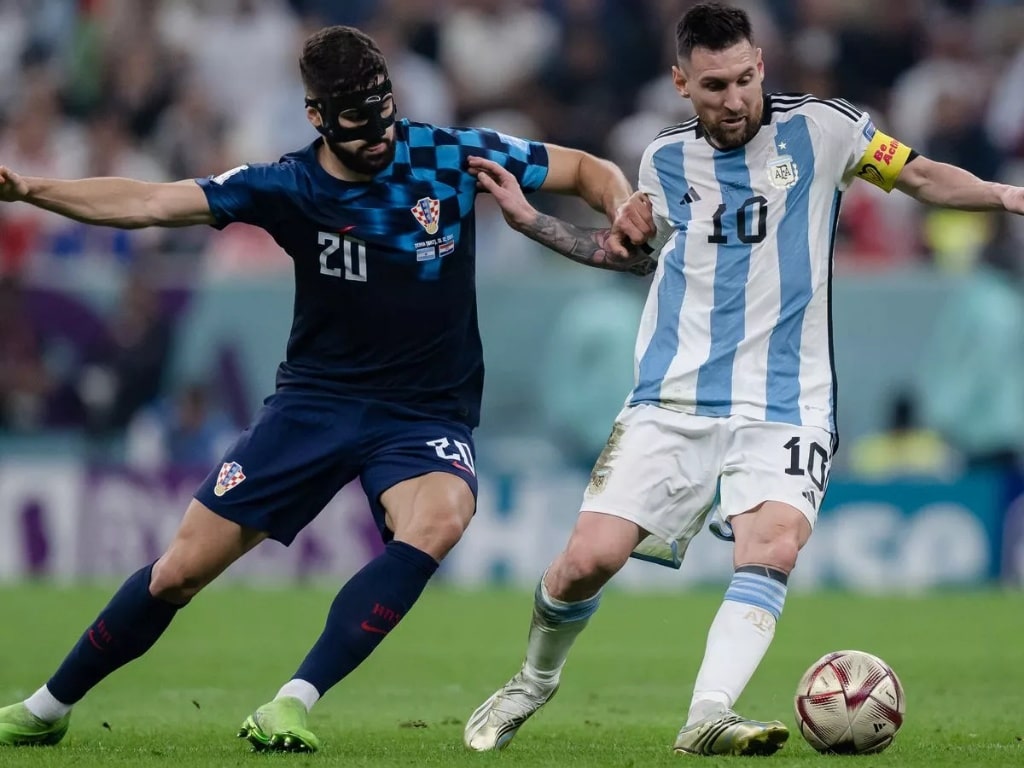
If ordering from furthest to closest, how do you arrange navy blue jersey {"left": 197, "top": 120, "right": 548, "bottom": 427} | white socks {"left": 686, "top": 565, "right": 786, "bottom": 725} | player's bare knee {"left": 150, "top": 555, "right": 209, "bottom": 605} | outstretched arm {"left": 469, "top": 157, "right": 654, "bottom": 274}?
1. outstretched arm {"left": 469, "top": 157, "right": 654, "bottom": 274}
2. navy blue jersey {"left": 197, "top": 120, "right": 548, "bottom": 427}
3. player's bare knee {"left": 150, "top": 555, "right": 209, "bottom": 605}
4. white socks {"left": 686, "top": 565, "right": 786, "bottom": 725}

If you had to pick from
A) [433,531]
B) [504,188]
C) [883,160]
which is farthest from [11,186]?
[883,160]

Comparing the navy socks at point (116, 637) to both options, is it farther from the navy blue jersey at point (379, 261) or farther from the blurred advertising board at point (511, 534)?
the blurred advertising board at point (511, 534)

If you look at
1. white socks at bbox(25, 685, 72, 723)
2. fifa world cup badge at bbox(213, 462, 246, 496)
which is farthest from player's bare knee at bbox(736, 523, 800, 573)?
white socks at bbox(25, 685, 72, 723)

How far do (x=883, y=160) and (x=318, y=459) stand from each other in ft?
7.38

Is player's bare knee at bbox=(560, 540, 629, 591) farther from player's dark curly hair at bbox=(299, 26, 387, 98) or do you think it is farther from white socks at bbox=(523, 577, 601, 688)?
player's dark curly hair at bbox=(299, 26, 387, 98)

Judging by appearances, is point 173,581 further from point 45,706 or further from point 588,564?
point 588,564

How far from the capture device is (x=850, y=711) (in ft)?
19.7

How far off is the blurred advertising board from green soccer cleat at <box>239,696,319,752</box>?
8499 mm

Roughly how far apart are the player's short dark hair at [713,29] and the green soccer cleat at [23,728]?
329cm

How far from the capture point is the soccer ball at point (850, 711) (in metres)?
6.01

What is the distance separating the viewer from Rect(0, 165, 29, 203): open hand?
6074 mm

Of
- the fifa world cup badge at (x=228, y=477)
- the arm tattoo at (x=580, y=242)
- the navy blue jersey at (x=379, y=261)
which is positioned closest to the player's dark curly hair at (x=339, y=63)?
the navy blue jersey at (x=379, y=261)

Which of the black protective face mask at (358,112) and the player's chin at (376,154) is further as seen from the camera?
the player's chin at (376,154)

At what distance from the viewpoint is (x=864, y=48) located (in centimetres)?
1709
